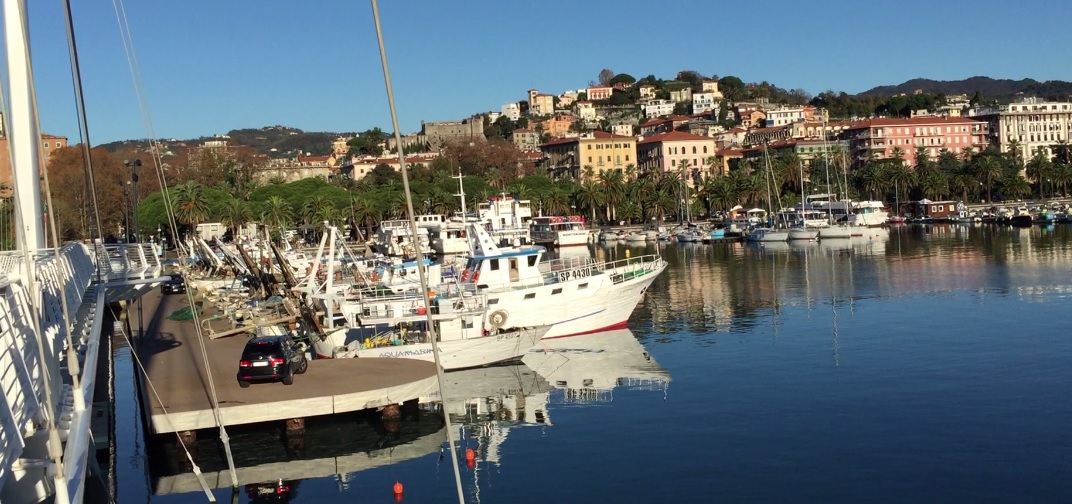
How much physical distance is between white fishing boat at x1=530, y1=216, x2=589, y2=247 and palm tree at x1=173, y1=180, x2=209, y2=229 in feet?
119

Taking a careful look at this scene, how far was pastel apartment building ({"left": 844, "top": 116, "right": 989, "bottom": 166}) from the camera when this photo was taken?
17425cm

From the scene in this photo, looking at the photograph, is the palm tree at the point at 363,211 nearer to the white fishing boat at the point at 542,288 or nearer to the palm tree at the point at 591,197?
the palm tree at the point at 591,197

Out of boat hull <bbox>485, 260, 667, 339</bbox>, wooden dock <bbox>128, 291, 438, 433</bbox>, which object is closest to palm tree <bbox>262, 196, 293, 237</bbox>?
boat hull <bbox>485, 260, 667, 339</bbox>

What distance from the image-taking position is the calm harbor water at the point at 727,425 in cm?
2252

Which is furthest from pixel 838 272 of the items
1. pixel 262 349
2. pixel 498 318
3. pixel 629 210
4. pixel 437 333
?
pixel 629 210

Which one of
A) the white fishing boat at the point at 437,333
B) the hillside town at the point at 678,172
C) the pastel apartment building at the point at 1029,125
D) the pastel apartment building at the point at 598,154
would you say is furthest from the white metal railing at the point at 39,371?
the pastel apartment building at the point at 1029,125

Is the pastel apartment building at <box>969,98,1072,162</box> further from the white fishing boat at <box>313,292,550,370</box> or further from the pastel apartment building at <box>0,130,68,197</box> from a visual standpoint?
the white fishing boat at <box>313,292,550,370</box>

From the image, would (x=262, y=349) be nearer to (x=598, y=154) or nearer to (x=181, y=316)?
(x=181, y=316)

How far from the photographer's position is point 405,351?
3341 cm

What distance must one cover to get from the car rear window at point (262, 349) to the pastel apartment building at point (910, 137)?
15720 cm

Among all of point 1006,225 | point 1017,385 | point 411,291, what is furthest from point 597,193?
point 1017,385

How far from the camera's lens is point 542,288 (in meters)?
41.8

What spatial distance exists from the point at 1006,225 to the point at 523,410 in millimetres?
104729

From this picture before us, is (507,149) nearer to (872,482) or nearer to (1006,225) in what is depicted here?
(1006,225)
